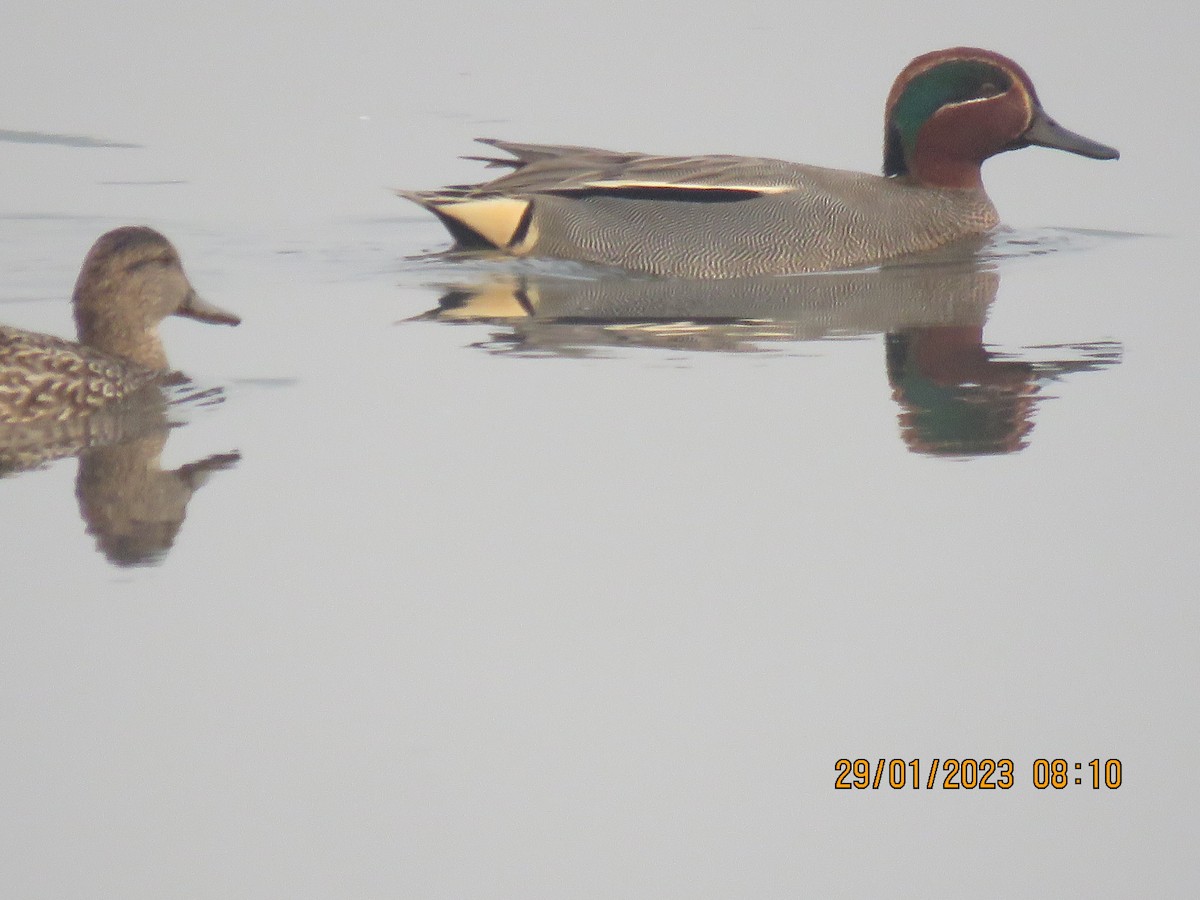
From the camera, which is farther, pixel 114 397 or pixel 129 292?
pixel 129 292

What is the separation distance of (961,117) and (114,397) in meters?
5.14

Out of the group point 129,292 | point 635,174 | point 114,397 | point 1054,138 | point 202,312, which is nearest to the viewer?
point 114,397

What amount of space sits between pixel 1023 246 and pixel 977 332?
82.8 inches

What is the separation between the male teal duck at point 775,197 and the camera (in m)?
10.6

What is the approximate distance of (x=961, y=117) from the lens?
11102mm

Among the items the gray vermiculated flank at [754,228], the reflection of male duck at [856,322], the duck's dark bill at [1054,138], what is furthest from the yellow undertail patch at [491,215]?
the duck's dark bill at [1054,138]

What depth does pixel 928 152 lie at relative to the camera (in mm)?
11148

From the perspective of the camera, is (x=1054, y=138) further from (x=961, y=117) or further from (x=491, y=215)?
(x=491, y=215)

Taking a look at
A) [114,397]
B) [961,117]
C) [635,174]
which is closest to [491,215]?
[635,174]

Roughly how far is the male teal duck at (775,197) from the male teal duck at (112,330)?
2861 millimetres

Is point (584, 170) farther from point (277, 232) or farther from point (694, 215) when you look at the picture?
point (277, 232)

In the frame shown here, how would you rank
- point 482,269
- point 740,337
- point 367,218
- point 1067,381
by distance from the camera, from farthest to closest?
point 367,218 < point 482,269 < point 740,337 < point 1067,381

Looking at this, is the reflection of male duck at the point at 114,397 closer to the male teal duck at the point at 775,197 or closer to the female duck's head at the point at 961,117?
the male teal duck at the point at 775,197

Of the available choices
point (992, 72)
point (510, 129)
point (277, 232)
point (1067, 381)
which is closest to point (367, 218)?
point (277, 232)
